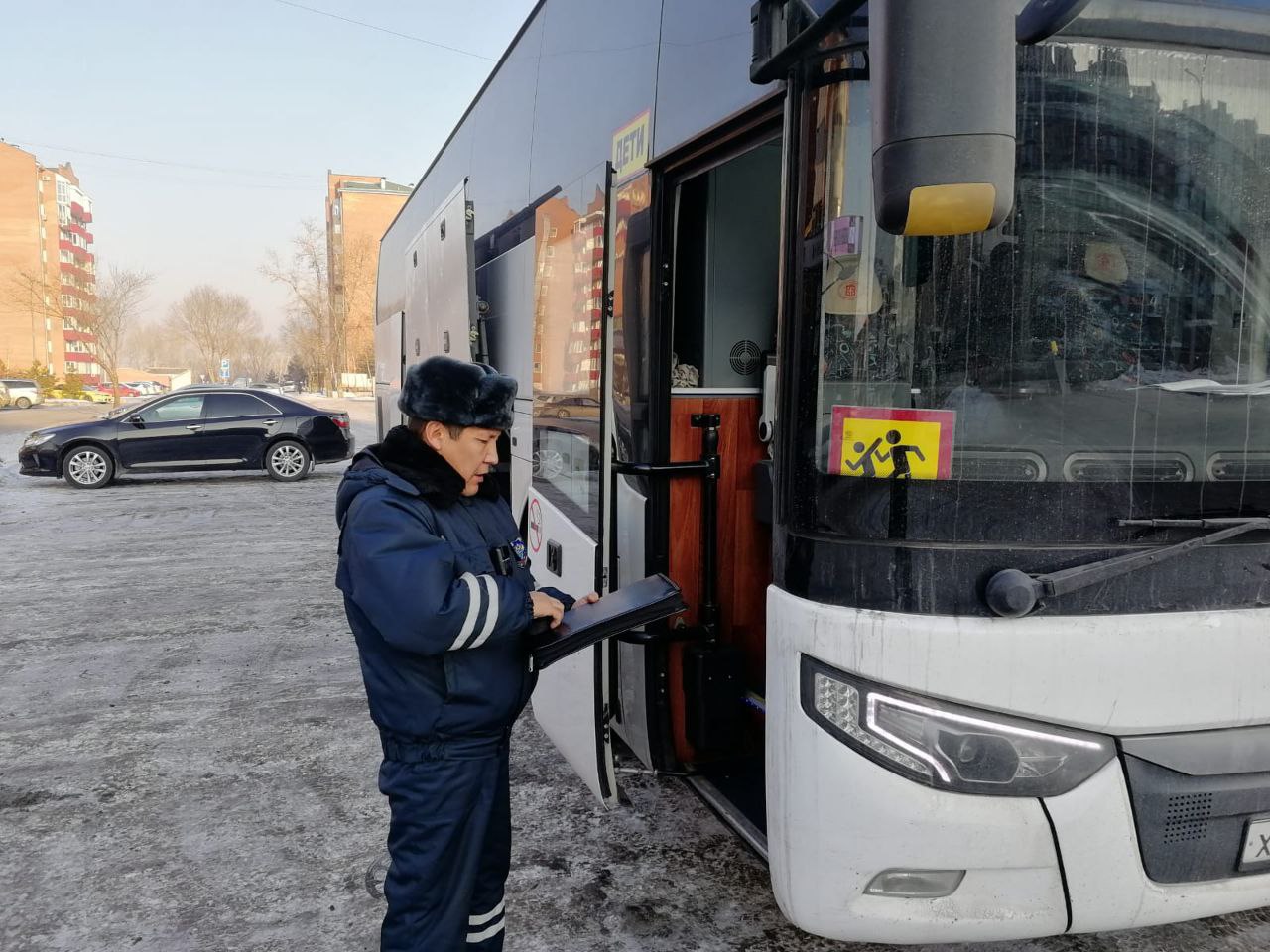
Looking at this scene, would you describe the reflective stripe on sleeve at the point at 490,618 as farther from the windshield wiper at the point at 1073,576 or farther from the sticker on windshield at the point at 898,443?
the windshield wiper at the point at 1073,576

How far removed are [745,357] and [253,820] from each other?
253 centimetres

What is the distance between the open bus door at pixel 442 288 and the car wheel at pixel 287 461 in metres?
5.39

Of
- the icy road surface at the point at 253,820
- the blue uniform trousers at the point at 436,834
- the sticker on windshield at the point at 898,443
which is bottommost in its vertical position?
the icy road surface at the point at 253,820

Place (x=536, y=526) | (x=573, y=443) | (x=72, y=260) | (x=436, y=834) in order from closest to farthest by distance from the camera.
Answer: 1. (x=436, y=834)
2. (x=573, y=443)
3. (x=536, y=526)
4. (x=72, y=260)

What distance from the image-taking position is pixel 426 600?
1988 mm

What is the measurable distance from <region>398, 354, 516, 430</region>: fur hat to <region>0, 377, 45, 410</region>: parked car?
46.6 meters

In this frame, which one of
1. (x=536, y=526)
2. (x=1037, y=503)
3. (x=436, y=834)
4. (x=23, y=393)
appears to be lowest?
(x=436, y=834)

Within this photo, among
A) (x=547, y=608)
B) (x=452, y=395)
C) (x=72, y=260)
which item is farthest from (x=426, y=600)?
(x=72, y=260)

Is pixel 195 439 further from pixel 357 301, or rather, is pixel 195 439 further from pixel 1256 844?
pixel 357 301

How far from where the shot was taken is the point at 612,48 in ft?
12.0

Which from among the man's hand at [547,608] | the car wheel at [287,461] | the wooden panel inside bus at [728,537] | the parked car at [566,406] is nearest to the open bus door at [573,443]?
the parked car at [566,406]

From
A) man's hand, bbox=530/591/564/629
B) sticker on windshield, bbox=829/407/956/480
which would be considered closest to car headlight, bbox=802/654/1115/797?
sticker on windshield, bbox=829/407/956/480

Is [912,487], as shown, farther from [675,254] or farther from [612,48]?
[612,48]

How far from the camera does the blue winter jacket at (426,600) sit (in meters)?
2.01
